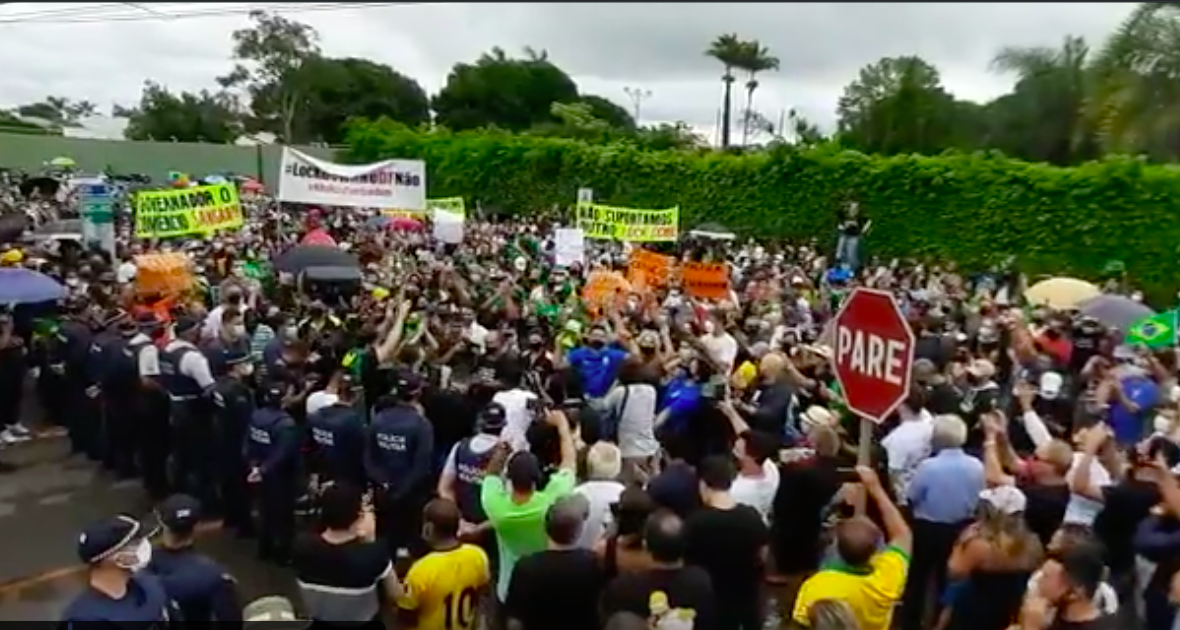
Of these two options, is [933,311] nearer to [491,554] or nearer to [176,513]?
[491,554]

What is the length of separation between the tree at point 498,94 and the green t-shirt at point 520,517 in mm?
64598

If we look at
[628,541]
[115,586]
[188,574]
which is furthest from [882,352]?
[115,586]

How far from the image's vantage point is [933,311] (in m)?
14.3

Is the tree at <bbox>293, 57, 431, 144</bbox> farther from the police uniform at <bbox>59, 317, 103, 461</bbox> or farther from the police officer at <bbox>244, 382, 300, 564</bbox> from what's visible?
the police officer at <bbox>244, 382, 300, 564</bbox>

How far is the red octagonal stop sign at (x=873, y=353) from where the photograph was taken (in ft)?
15.3

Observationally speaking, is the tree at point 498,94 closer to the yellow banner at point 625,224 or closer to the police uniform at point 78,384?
the yellow banner at point 625,224

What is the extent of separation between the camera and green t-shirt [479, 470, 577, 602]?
5.54 metres

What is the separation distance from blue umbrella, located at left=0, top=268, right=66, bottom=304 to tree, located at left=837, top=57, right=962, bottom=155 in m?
31.7

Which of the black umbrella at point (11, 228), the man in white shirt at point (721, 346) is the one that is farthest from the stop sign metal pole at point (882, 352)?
the black umbrella at point (11, 228)

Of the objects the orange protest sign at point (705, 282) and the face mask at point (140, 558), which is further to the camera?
the orange protest sign at point (705, 282)

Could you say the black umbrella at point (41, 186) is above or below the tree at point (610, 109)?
below

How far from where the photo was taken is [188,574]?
15.4 feet

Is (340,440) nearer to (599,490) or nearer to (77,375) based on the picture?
Result: (599,490)

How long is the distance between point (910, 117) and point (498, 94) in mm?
35268
